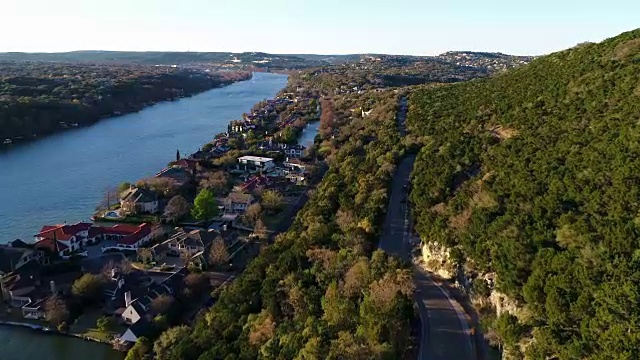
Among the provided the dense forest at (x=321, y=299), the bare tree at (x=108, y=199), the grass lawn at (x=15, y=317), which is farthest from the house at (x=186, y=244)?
the bare tree at (x=108, y=199)

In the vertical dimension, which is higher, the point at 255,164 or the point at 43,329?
the point at 255,164

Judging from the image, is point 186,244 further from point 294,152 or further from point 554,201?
point 294,152

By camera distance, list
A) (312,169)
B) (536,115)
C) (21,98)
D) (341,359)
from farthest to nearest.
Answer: (21,98) → (312,169) → (536,115) → (341,359)

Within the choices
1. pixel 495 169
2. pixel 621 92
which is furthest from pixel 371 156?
pixel 621 92

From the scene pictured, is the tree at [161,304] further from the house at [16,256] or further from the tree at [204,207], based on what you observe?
the tree at [204,207]

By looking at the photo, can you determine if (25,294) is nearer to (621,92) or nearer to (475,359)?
(475,359)

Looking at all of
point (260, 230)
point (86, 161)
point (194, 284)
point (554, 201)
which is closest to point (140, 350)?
point (194, 284)

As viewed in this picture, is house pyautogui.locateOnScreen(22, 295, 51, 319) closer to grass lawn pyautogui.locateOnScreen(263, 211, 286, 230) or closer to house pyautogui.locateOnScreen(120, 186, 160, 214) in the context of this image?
house pyautogui.locateOnScreen(120, 186, 160, 214)

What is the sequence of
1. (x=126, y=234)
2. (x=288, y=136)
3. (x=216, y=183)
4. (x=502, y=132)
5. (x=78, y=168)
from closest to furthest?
(x=502, y=132), (x=126, y=234), (x=216, y=183), (x=78, y=168), (x=288, y=136)
